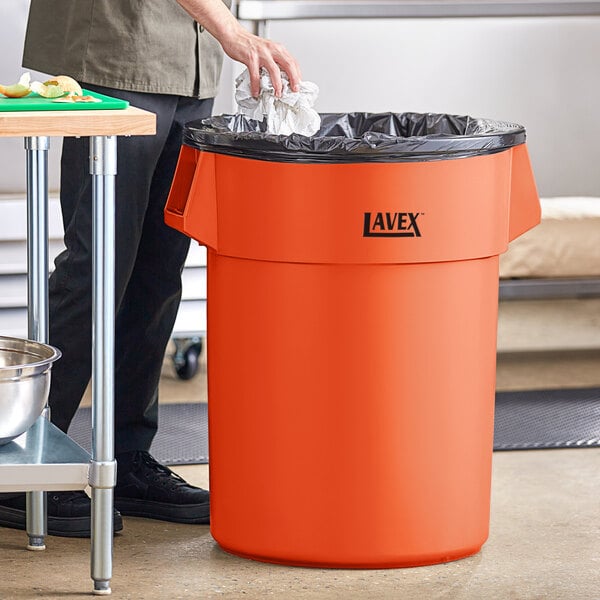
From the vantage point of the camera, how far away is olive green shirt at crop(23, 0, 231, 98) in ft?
6.94

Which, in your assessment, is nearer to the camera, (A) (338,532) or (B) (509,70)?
(A) (338,532)

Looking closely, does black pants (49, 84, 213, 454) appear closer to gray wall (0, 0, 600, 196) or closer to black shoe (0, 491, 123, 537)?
black shoe (0, 491, 123, 537)

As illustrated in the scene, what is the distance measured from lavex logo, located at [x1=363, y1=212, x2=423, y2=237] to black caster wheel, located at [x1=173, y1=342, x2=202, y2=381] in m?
1.60

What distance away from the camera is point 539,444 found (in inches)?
112

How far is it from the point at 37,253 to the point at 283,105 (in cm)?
51

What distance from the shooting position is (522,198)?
6.75 ft

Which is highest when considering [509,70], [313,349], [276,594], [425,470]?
[509,70]

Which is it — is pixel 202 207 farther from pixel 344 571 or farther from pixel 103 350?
pixel 344 571

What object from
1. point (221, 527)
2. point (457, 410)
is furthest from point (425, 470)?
point (221, 527)

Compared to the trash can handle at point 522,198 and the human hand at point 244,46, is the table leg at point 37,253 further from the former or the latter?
the trash can handle at point 522,198

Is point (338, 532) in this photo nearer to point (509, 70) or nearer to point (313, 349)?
point (313, 349)

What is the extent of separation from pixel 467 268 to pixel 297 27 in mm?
2208

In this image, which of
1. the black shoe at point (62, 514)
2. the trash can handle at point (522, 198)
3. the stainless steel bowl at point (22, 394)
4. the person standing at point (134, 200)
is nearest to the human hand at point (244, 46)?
the person standing at point (134, 200)

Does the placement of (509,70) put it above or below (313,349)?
above
